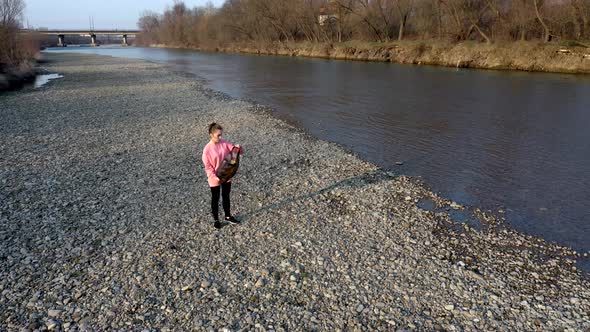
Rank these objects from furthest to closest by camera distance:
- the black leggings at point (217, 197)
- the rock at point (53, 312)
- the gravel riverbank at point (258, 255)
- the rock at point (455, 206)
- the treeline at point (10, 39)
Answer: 1. the treeline at point (10, 39)
2. the rock at point (455, 206)
3. the black leggings at point (217, 197)
4. the gravel riverbank at point (258, 255)
5. the rock at point (53, 312)

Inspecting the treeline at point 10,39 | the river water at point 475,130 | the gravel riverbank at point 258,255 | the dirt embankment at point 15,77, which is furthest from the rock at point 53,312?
the treeline at point 10,39

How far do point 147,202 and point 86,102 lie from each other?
1901 cm

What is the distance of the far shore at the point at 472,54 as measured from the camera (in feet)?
135

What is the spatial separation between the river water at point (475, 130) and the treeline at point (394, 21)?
12.3m

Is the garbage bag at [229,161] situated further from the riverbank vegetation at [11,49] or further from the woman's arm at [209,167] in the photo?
the riverbank vegetation at [11,49]

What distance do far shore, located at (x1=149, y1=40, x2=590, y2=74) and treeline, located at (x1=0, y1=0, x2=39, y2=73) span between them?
45.3 meters

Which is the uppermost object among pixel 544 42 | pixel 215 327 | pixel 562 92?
pixel 544 42

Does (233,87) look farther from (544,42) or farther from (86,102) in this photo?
(544,42)

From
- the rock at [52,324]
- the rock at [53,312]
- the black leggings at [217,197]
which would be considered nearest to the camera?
the rock at [52,324]

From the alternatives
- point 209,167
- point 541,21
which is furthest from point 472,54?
point 209,167

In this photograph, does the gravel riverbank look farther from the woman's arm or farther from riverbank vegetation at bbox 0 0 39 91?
riverbank vegetation at bbox 0 0 39 91

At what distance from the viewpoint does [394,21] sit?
70.2 m

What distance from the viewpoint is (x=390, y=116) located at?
2312 cm

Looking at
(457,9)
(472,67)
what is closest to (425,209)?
(472,67)
